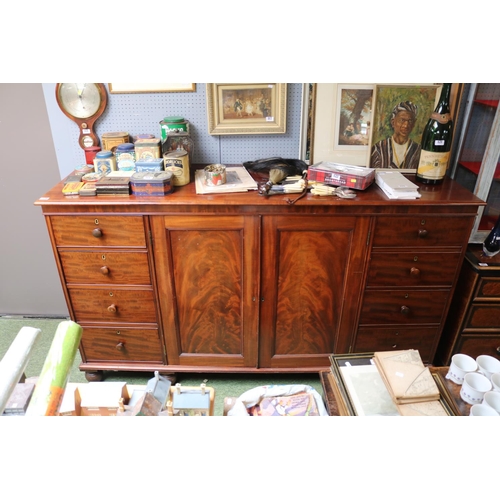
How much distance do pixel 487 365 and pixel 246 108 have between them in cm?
166

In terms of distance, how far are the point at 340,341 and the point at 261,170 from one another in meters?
1.06

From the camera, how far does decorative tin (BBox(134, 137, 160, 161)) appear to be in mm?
2031

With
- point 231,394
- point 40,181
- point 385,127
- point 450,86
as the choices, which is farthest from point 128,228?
point 450,86

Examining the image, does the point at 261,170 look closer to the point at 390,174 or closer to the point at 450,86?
the point at 390,174

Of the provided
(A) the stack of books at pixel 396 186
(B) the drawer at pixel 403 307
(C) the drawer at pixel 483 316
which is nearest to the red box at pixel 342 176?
(A) the stack of books at pixel 396 186

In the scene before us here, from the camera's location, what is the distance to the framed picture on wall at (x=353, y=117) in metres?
2.13

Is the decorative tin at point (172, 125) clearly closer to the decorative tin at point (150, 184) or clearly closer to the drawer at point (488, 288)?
the decorative tin at point (150, 184)

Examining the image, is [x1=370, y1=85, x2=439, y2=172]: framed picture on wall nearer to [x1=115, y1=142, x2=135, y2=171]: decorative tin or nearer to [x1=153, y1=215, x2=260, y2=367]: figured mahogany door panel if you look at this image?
[x1=153, y1=215, x2=260, y2=367]: figured mahogany door panel

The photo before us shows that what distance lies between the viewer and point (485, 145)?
86.4 inches

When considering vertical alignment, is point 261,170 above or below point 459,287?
above

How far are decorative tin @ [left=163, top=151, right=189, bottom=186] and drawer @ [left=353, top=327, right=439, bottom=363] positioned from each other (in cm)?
127

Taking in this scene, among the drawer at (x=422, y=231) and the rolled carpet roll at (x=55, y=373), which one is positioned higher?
the rolled carpet roll at (x=55, y=373)

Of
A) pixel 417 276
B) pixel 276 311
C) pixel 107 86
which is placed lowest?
pixel 276 311

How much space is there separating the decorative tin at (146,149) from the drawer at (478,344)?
1953 millimetres
